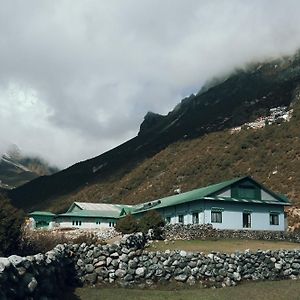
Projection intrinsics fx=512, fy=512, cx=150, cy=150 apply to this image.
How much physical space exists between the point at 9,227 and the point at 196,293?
9.58 metres

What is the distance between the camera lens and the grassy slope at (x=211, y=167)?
93.0 m

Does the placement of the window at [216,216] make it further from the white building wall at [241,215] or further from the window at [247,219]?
the window at [247,219]

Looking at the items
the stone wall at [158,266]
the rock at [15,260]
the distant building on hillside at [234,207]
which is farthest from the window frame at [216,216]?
the rock at [15,260]

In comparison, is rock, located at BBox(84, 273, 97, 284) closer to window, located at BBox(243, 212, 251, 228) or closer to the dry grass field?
the dry grass field

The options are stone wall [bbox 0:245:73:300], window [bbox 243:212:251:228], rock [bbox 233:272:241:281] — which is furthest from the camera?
window [bbox 243:212:251:228]

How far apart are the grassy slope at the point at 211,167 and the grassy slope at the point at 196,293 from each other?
183ft

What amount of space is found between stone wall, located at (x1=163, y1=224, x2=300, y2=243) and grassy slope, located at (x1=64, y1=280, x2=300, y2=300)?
807 inches

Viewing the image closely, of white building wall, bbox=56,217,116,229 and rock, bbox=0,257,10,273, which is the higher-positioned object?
white building wall, bbox=56,217,116,229

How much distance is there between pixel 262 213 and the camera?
53.6 metres

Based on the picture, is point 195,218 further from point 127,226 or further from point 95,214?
point 95,214

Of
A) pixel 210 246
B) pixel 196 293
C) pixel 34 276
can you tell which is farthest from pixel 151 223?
pixel 34 276

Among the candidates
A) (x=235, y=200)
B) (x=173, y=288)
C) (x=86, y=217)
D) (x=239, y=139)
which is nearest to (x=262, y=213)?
(x=235, y=200)

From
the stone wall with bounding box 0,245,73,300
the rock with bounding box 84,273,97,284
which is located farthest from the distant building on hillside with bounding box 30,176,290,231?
the stone wall with bounding box 0,245,73,300

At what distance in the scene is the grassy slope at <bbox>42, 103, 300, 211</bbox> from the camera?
93.0m
